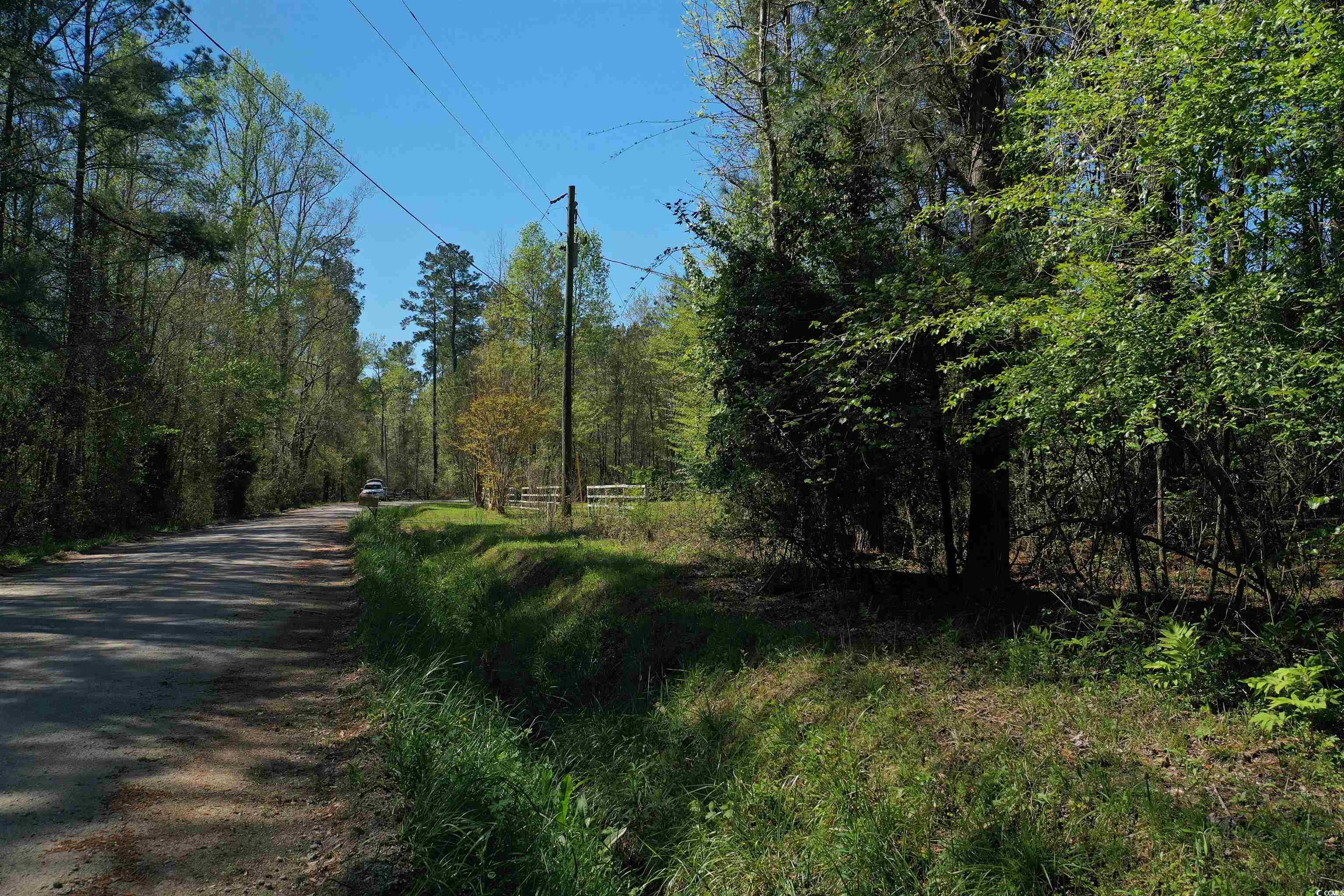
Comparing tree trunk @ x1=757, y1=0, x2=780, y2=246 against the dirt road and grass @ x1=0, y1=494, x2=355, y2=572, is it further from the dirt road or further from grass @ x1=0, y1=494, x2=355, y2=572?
grass @ x1=0, y1=494, x2=355, y2=572

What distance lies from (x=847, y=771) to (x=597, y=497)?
49.4 ft

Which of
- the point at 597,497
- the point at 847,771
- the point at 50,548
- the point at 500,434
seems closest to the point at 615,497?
the point at 597,497

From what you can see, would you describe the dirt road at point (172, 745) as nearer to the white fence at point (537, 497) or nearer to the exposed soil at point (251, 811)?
the exposed soil at point (251, 811)

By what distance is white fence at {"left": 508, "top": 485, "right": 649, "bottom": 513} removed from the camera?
54.5ft

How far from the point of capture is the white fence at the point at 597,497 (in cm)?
1661

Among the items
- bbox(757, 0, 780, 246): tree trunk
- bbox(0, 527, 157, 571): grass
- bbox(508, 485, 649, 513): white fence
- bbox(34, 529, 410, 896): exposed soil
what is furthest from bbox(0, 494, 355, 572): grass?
bbox(757, 0, 780, 246): tree trunk

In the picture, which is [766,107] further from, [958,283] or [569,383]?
[569,383]

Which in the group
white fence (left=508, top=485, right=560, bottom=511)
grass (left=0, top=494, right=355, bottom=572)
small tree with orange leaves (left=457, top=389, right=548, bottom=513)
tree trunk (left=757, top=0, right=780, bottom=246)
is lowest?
grass (left=0, top=494, right=355, bottom=572)

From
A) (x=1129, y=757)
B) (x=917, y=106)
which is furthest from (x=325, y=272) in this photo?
(x=1129, y=757)

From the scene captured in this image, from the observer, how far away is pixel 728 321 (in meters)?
8.44

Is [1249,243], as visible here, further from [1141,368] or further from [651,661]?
[651,661]

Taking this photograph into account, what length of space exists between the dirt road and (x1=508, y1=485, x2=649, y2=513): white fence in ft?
24.9

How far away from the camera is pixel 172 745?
4.97 metres

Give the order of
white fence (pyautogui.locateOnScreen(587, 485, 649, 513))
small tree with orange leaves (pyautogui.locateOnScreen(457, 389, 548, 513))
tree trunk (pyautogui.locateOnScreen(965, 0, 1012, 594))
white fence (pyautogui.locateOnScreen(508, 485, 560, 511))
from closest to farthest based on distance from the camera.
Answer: tree trunk (pyautogui.locateOnScreen(965, 0, 1012, 594)), white fence (pyautogui.locateOnScreen(587, 485, 649, 513)), white fence (pyautogui.locateOnScreen(508, 485, 560, 511)), small tree with orange leaves (pyautogui.locateOnScreen(457, 389, 548, 513))
